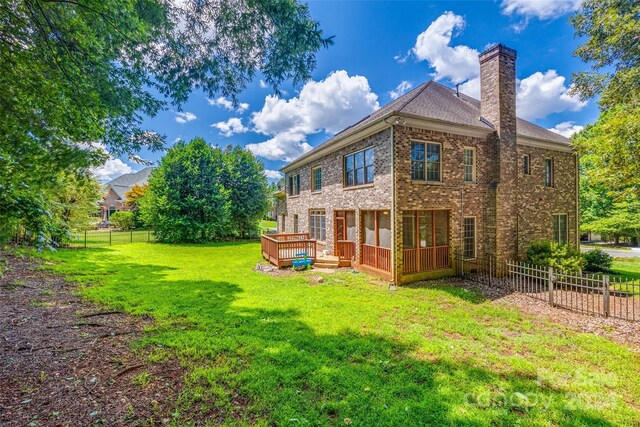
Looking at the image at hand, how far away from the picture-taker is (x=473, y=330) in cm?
586

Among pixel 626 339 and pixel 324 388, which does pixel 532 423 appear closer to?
pixel 324 388

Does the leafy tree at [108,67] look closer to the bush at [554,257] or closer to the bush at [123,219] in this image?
the bush at [554,257]

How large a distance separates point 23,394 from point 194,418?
7.75 feet

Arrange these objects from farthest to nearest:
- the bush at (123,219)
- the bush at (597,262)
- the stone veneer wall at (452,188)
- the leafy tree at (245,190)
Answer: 1. the bush at (123,219)
2. the leafy tree at (245,190)
3. the bush at (597,262)
4. the stone veneer wall at (452,188)

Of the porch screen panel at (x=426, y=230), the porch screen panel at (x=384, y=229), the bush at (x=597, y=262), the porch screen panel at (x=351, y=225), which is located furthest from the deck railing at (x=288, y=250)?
the bush at (x=597, y=262)

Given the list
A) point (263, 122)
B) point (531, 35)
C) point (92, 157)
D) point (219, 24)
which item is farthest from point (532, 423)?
point (263, 122)

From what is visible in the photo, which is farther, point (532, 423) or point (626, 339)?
point (626, 339)

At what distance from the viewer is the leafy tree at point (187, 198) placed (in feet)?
71.2

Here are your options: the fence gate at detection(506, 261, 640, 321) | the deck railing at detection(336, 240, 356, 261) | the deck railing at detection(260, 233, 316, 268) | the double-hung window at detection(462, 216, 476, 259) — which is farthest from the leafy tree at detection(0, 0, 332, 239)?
the double-hung window at detection(462, 216, 476, 259)

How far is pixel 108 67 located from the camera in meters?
4.96

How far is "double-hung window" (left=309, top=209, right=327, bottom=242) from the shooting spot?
14719mm

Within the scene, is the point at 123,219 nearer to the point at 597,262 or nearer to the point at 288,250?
the point at 288,250

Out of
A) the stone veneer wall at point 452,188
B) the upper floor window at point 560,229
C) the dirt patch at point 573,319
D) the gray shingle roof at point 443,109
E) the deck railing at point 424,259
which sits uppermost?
the gray shingle roof at point 443,109

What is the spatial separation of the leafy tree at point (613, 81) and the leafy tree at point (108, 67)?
25.1 ft
